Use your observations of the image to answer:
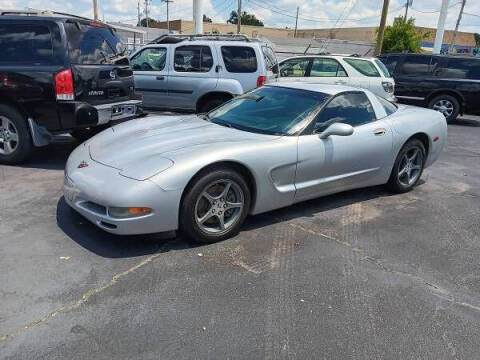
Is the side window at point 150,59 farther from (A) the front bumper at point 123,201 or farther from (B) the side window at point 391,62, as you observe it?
(B) the side window at point 391,62

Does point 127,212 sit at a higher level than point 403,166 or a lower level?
higher

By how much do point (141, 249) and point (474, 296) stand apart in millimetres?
2598

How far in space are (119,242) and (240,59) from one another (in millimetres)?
5901

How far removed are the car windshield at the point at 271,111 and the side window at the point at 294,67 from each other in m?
6.47

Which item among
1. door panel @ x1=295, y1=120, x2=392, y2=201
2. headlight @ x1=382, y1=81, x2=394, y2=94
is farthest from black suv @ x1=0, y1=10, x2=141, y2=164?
headlight @ x1=382, y1=81, x2=394, y2=94

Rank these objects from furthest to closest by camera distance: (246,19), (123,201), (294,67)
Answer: (246,19) → (294,67) → (123,201)

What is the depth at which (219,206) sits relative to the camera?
145 inches

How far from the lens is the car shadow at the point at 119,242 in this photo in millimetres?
3457

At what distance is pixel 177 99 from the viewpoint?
8.88 metres

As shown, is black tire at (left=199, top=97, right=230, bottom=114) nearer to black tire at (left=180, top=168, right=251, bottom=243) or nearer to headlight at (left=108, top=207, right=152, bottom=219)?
black tire at (left=180, top=168, right=251, bottom=243)

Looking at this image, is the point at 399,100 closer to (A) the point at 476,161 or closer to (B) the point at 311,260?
(A) the point at 476,161

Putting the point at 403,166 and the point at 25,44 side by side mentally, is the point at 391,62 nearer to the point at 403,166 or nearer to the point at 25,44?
the point at 403,166

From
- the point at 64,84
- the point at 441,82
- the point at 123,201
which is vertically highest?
the point at 64,84

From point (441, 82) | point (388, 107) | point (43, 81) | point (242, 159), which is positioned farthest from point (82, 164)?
point (441, 82)
